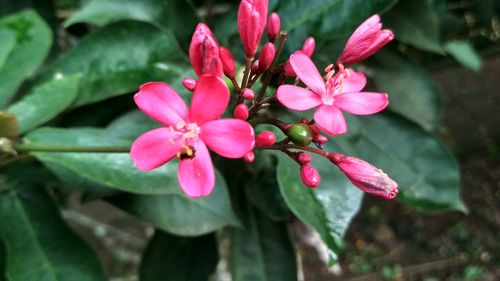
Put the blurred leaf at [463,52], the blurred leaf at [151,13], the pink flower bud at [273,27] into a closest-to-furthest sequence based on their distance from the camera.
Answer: the pink flower bud at [273,27] → the blurred leaf at [151,13] → the blurred leaf at [463,52]

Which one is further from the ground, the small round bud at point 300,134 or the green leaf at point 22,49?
the small round bud at point 300,134

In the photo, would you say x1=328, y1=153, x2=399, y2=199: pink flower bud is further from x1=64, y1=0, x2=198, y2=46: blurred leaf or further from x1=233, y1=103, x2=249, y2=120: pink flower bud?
x1=64, y1=0, x2=198, y2=46: blurred leaf

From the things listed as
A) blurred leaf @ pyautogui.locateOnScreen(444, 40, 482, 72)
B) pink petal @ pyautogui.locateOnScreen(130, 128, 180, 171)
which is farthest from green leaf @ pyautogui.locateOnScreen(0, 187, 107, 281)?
blurred leaf @ pyautogui.locateOnScreen(444, 40, 482, 72)

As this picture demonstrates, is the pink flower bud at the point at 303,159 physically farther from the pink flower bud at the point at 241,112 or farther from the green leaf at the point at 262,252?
the green leaf at the point at 262,252

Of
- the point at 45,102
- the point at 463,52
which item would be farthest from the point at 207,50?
the point at 463,52

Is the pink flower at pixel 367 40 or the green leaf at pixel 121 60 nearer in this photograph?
the pink flower at pixel 367 40

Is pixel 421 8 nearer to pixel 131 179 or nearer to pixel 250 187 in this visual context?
pixel 250 187

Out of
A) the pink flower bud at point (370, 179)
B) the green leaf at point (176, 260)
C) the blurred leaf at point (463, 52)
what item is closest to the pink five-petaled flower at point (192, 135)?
the pink flower bud at point (370, 179)
